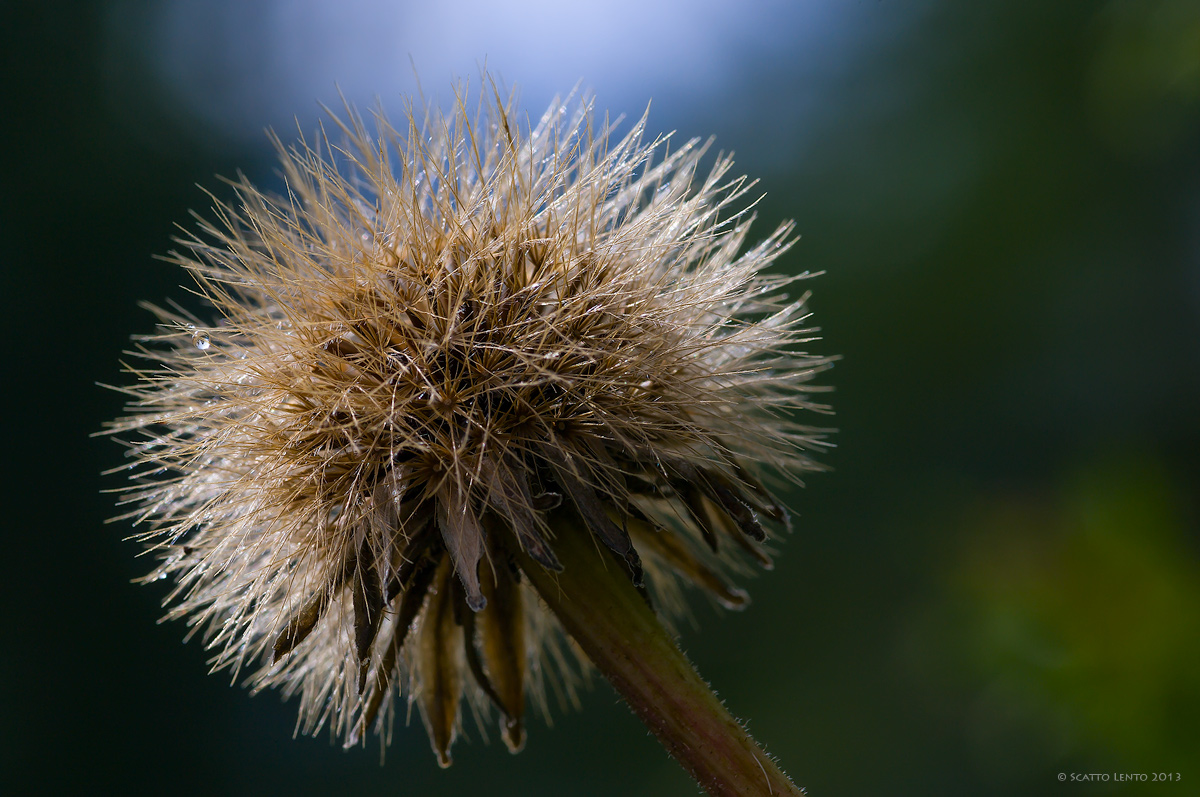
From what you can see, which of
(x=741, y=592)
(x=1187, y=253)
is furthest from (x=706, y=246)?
(x=1187, y=253)

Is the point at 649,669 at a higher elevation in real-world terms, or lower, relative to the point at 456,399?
lower

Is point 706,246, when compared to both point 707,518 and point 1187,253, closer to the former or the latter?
point 707,518

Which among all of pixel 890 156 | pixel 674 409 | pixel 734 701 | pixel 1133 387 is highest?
pixel 890 156

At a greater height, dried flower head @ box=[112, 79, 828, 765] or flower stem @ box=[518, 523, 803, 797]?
dried flower head @ box=[112, 79, 828, 765]

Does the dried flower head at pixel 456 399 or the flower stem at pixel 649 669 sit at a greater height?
the dried flower head at pixel 456 399
